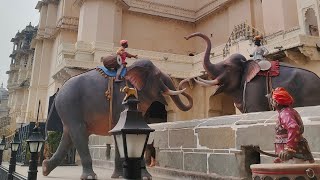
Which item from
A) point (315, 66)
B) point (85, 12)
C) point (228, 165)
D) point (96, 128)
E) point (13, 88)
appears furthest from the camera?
point (13, 88)

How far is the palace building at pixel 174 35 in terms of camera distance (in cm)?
1499

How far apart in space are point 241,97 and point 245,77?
424 mm

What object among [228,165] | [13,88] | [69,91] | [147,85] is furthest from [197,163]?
[13,88]

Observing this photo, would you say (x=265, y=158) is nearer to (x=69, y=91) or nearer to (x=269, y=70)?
(x=269, y=70)

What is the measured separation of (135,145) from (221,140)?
96.7 inches

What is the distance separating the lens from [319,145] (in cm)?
341

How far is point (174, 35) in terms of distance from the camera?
93.0 ft

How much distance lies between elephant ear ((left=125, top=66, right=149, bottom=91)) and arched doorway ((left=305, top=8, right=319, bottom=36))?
1175 centimetres

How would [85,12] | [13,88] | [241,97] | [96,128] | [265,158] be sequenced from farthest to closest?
1. [13,88]
2. [85,12]
3. [241,97]
4. [96,128]
5. [265,158]

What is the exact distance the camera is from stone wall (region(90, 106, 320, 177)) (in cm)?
389

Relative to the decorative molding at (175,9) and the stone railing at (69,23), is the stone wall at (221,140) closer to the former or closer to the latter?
the decorative molding at (175,9)

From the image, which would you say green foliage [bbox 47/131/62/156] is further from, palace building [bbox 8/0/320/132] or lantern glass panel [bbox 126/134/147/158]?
lantern glass panel [bbox 126/134/147/158]

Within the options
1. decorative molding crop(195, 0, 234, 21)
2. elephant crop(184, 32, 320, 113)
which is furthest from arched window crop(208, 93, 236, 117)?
elephant crop(184, 32, 320, 113)

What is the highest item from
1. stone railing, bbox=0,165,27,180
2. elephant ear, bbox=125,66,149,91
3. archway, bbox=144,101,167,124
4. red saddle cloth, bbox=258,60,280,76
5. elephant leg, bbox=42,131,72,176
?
archway, bbox=144,101,167,124
